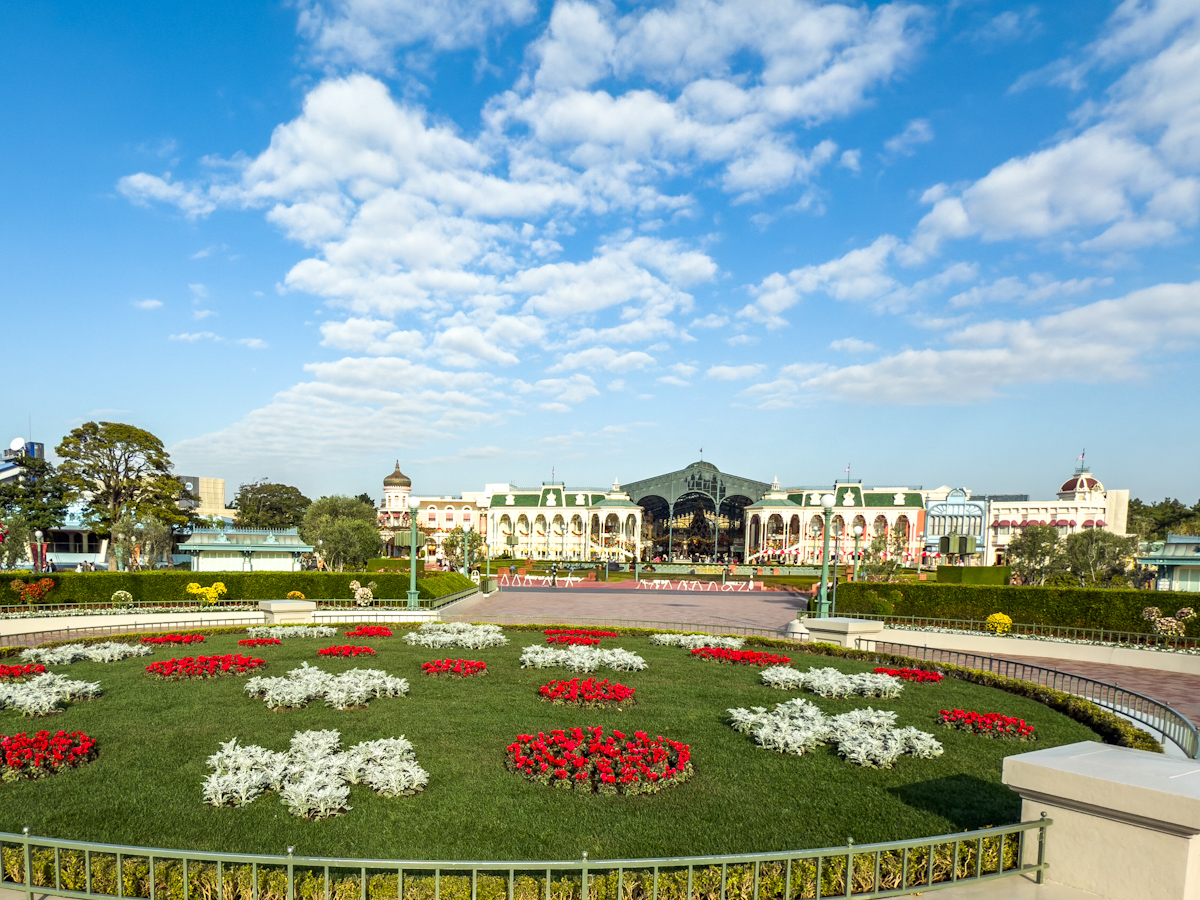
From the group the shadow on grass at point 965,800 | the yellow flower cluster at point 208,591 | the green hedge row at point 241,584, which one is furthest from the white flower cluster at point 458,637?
the yellow flower cluster at point 208,591

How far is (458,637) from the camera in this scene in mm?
16078

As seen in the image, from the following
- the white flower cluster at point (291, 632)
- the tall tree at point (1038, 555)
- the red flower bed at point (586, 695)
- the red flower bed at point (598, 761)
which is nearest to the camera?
the red flower bed at point (598, 761)

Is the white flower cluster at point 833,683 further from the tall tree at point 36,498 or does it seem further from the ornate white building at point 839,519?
the ornate white building at point 839,519

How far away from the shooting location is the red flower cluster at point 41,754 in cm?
741

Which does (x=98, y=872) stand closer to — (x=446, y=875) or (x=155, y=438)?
(x=446, y=875)

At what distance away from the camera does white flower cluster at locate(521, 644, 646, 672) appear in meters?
13.4

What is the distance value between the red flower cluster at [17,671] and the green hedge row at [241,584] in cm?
1379

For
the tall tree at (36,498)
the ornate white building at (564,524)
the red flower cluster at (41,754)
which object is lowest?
→ the ornate white building at (564,524)

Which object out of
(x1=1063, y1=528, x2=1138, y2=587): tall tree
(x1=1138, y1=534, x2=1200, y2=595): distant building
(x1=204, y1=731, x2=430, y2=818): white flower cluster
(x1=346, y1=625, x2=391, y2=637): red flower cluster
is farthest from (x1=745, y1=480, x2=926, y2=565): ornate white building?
(x1=204, y1=731, x2=430, y2=818): white flower cluster

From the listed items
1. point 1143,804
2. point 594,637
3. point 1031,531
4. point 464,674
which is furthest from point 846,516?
point 1143,804

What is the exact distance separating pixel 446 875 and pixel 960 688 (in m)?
12.1

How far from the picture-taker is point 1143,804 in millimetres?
4023

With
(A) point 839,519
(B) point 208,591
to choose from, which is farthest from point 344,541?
(A) point 839,519

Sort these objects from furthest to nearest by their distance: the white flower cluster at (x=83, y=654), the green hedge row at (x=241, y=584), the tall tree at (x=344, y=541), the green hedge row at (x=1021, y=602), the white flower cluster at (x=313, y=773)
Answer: the tall tree at (x=344, y=541) → the green hedge row at (x=241, y=584) → the green hedge row at (x=1021, y=602) → the white flower cluster at (x=83, y=654) → the white flower cluster at (x=313, y=773)
